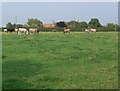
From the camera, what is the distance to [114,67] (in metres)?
11.7

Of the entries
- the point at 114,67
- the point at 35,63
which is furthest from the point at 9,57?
the point at 114,67

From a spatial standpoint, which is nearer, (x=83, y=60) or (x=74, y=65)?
(x=74, y=65)

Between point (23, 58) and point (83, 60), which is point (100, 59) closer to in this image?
point (83, 60)

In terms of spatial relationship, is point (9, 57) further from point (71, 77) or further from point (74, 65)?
point (71, 77)

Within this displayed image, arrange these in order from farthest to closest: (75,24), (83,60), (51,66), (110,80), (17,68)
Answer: (75,24)
(83,60)
(51,66)
(17,68)
(110,80)

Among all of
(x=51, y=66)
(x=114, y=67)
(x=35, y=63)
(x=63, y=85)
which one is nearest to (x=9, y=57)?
(x=35, y=63)

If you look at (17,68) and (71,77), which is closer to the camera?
(71,77)

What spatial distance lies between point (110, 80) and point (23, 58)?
19.1 feet

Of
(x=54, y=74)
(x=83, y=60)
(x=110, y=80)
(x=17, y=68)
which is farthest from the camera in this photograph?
(x=83, y=60)

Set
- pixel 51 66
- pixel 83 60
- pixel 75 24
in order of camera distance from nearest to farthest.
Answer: pixel 51 66, pixel 83 60, pixel 75 24

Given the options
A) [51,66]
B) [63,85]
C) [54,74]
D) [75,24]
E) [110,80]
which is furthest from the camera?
[75,24]

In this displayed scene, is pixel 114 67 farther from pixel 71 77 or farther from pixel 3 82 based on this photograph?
pixel 3 82

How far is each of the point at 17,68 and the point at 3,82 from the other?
7.60 feet

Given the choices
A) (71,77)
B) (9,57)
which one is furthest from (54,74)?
(9,57)
